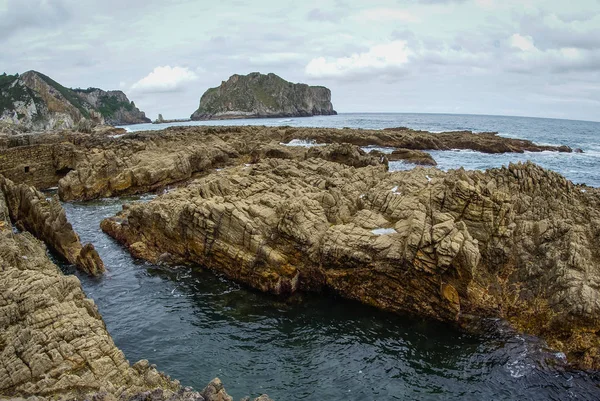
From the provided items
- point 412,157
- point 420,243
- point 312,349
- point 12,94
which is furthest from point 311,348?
point 12,94

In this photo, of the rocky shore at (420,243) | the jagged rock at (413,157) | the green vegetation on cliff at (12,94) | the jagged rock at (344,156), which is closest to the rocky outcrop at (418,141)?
the jagged rock at (413,157)

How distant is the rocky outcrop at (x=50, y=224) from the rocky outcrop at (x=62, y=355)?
12.5m

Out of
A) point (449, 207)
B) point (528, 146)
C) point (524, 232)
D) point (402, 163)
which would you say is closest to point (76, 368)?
point (449, 207)

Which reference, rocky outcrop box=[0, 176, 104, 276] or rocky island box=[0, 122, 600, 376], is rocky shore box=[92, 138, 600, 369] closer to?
rocky island box=[0, 122, 600, 376]

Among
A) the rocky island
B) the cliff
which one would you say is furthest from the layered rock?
the cliff

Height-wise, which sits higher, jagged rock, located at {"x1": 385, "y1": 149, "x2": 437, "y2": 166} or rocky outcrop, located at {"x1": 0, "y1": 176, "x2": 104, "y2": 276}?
jagged rock, located at {"x1": 385, "y1": 149, "x2": 437, "y2": 166}

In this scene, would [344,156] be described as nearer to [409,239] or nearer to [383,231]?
[383,231]

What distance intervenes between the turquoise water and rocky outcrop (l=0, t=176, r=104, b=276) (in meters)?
1.93

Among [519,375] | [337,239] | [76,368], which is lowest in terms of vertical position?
[519,375]

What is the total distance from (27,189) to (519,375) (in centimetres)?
3962

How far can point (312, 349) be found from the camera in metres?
Answer: 21.7

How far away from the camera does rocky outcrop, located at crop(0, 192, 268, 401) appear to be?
1312cm

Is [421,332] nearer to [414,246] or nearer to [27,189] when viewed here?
[414,246]

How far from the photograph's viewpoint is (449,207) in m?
27.1
